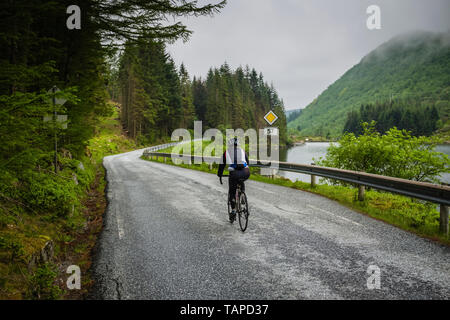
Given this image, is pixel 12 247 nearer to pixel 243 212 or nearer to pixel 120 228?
pixel 120 228

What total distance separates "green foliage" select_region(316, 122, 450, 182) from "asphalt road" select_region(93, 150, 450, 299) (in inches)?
190

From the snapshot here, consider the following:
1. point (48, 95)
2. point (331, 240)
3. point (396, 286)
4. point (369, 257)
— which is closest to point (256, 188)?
point (331, 240)

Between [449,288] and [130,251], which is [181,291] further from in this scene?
[449,288]

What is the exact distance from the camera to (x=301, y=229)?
5703 mm

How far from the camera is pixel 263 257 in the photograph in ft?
14.2

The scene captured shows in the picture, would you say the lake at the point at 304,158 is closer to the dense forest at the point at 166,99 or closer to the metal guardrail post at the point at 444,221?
the metal guardrail post at the point at 444,221

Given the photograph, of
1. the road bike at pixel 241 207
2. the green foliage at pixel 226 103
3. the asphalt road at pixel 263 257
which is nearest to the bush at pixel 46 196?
the asphalt road at pixel 263 257

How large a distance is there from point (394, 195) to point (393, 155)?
1.66m

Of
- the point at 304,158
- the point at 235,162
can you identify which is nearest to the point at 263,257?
the point at 235,162

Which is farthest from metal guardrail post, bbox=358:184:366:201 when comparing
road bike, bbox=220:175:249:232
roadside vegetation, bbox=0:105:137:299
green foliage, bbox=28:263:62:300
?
green foliage, bbox=28:263:62:300

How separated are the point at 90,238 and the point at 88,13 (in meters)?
5.75

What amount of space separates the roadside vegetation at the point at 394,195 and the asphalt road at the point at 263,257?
62 cm

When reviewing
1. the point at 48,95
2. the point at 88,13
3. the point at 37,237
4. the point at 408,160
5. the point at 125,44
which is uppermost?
the point at 88,13

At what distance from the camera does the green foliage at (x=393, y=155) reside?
991cm
